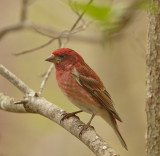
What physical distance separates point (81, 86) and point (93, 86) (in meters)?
0.16

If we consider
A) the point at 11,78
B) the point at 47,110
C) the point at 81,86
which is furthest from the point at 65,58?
the point at 47,110

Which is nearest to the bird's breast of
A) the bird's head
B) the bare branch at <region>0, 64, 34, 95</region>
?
the bird's head

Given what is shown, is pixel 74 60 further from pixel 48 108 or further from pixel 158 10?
pixel 158 10

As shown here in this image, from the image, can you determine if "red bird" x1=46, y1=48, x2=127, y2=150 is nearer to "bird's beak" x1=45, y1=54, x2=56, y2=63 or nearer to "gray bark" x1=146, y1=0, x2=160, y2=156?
"bird's beak" x1=45, y1=54, x2=56, y2=63

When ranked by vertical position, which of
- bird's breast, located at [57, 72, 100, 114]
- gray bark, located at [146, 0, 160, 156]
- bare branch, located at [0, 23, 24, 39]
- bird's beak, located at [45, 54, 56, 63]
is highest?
bare branch, located at [0, 23, 24, 39]

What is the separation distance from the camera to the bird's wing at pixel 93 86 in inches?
163

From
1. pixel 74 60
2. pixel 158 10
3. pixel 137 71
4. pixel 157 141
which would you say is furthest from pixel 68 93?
pixel 137 71

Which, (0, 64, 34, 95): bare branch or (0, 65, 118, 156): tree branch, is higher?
(0, 64, 34, 95): bare branch

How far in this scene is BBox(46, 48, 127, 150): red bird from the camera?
4082 millimetres

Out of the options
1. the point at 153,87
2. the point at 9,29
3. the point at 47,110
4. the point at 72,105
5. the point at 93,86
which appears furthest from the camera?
the point at 72,105

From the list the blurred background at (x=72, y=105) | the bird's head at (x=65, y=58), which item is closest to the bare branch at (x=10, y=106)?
the bird's head at (x=65, y=58)

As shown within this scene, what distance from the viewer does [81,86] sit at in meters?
4.16

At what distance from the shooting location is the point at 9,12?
8.92 metres

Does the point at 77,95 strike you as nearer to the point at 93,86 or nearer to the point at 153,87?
the point at 93,86
